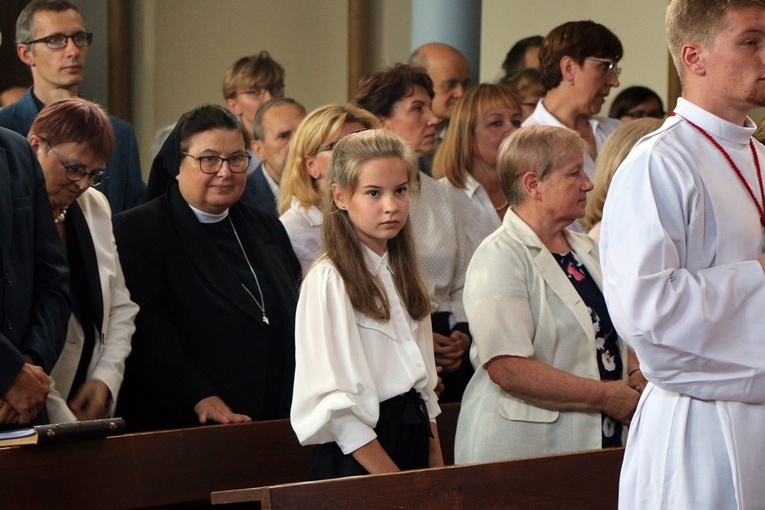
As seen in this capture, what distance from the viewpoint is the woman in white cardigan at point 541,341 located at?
373cm

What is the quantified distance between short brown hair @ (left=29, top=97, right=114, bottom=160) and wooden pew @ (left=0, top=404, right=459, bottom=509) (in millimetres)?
1074

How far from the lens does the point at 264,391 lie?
4277 mm

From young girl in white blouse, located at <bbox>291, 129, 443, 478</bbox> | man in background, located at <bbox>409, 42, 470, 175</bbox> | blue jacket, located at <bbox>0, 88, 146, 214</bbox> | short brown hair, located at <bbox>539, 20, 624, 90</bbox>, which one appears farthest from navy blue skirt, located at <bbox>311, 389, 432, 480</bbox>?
man in background, located at <bbox>409, 42, 470, 175</bbox>

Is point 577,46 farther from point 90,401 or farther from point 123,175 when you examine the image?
point 90,401

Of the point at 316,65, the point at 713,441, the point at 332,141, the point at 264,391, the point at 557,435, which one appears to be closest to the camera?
the point at 713,441

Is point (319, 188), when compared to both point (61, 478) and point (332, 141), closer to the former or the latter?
point (332, 141)

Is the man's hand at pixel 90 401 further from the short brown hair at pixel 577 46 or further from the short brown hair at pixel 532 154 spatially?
the short brown hair at pixel 577 46

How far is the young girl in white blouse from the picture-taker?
331 cm

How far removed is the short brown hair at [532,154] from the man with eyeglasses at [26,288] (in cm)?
156

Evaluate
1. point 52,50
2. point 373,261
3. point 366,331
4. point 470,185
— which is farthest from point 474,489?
point 52,50

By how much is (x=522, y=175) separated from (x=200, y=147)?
126 centimetres

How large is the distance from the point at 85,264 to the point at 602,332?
72.1 inches

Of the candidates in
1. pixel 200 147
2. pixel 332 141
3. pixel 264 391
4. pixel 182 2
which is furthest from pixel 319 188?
pixel 182 2

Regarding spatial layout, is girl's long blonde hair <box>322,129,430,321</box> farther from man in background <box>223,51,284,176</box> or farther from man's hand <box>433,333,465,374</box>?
man in background <box>223,51,284,176</box>
